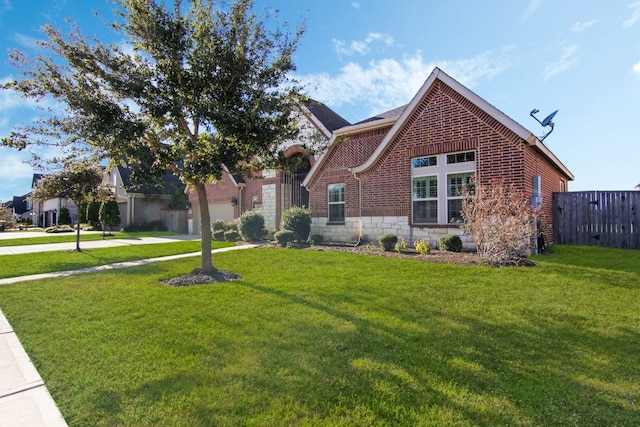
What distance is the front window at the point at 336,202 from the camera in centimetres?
1393

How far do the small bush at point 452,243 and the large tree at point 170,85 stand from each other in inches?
233

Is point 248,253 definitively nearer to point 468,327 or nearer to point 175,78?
point 175,78

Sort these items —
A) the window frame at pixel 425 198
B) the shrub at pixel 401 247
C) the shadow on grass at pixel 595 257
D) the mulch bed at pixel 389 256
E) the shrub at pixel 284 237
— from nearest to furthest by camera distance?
the mulch bed at pixel 389 256
the shadow on grass at pixel 595 257
the shrub at pixel 401 247
the window frame at pixel 425 198
the shrub at pixel 284 237

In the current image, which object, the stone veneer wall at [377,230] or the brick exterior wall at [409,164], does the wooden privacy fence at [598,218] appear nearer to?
the brick exterior wall at [409,164]

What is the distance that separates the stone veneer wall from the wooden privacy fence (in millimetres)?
3544

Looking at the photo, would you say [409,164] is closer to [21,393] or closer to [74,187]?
[21,393]

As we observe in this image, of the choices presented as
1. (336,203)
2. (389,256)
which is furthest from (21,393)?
(336,203)

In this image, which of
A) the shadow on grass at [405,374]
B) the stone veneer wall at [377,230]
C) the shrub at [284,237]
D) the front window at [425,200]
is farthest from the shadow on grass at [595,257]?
the shrub at [284,237]

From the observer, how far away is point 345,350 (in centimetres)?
→ 356

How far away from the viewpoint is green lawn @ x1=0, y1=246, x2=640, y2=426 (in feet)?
8.33

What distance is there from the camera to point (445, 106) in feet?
35.0

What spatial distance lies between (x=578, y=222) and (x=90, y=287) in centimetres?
1361

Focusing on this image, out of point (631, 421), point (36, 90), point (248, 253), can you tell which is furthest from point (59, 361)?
point (248, 253)

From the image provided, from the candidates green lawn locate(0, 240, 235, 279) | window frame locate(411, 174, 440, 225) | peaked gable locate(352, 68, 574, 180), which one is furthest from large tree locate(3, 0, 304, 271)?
window frame locate(411, 174, 440, 225)
